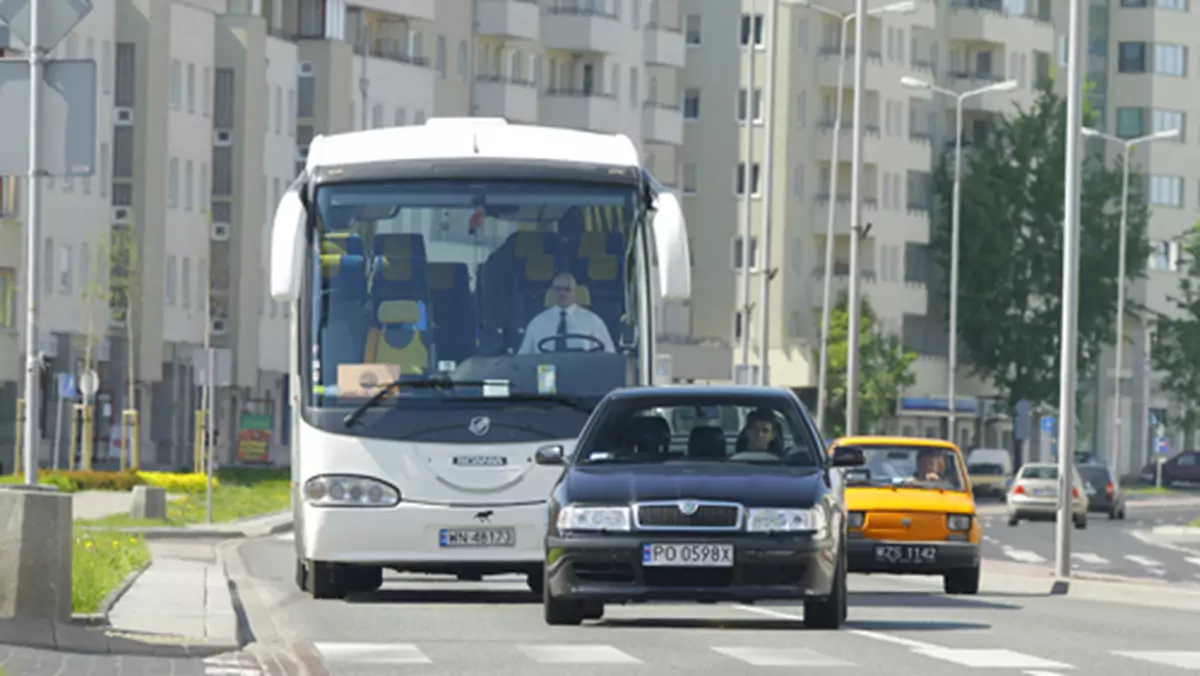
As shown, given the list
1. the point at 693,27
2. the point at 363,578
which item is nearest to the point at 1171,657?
the point at 363,578

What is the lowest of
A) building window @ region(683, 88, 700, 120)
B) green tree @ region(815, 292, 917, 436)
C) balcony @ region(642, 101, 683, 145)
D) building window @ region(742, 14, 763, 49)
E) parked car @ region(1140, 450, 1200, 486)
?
parked car @ region(1140, 450, 1200, 486)

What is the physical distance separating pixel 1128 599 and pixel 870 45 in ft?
301

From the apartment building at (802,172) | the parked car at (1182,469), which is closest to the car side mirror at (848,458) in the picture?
the apartment building at (802,172)

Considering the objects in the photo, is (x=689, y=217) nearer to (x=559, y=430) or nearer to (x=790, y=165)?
(x=790, y=165)

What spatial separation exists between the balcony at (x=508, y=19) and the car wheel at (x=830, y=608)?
292ft

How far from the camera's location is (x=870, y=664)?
20.6 metres

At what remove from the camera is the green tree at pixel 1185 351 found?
421ft

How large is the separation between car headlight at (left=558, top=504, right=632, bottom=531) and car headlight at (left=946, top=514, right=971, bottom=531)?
36.1ft

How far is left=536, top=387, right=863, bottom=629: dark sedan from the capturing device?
22.1 metres

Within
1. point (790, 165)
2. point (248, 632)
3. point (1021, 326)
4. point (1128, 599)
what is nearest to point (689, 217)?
point (790, 165)

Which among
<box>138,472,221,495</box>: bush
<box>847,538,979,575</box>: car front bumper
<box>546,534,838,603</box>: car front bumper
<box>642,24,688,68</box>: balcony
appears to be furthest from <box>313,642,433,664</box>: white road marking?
<box>642,24,688,68</box>: balcony

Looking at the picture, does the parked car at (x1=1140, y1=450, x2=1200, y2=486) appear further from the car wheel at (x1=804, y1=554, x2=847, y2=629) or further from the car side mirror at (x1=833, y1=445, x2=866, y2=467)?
the car side mirror at (x1=833, y1=445, x2=866, y2=467)

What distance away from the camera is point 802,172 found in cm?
12131

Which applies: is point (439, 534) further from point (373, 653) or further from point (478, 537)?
point (373, 653)
